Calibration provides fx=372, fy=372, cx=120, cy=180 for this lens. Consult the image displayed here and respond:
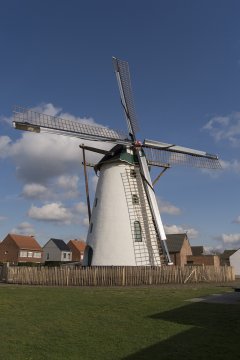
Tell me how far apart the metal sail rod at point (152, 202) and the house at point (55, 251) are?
→ 53.0 metres

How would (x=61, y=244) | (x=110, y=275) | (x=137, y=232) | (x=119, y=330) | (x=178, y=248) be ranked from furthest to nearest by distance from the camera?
1. (x=61, y=244)
2. (x=178, y=248)
3. (x=137, y=232)
4. (x=110, y=275)
5. (x=119, y=330)

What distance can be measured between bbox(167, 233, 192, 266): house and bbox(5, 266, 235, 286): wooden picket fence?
22374 mm

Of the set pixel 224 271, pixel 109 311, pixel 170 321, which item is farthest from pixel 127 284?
pixel 170 321

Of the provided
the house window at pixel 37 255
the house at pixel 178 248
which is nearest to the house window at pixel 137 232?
the house at pixel 178 248

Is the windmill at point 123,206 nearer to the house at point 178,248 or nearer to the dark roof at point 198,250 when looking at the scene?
the house at point 178,248

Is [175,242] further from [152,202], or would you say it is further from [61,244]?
[61,244]

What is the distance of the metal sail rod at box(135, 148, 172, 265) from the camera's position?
24594 millimetres

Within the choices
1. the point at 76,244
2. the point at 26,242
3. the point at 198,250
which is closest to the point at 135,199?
the point at 198,250

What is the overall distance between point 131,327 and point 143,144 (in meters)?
18.9

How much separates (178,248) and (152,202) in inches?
979

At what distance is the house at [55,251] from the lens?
7562cm

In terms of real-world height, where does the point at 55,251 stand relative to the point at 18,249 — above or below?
below

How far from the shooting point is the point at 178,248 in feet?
159

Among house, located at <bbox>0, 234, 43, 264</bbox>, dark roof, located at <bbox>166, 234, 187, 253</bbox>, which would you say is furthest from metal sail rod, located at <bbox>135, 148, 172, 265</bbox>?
house, located at <bbox>0, 234, 43, 264</bbox>
